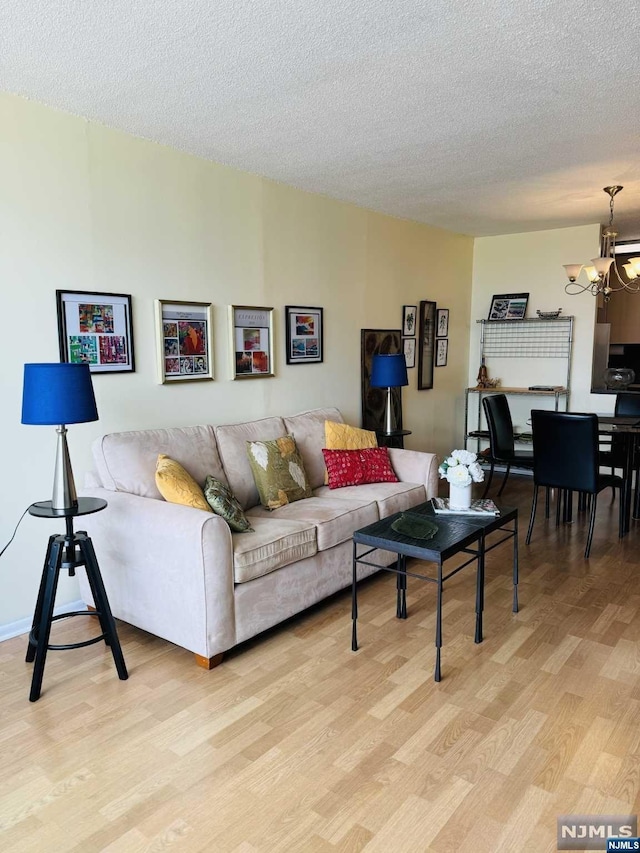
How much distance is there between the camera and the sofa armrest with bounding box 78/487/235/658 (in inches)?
100

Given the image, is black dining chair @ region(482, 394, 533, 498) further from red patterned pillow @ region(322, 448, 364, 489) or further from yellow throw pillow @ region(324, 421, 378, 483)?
red patterned pillow @ region(322, 448, 364, 489)

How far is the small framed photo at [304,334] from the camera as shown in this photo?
4.38 metres

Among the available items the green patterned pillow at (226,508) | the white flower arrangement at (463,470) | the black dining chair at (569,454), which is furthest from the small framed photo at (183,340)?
the black dining chair at (569,454)

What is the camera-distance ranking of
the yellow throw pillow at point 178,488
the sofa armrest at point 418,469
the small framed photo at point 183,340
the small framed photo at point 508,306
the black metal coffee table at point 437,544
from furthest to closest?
the small framed photo at point 508,306 → the sofa armrest at point 418,469 → the small framed photo at point 183,340 → the yellow throw pillow at point 178,488 → the black metal coffee table at point 437,544

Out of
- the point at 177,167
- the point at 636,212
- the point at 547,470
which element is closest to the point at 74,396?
the point at 177,167

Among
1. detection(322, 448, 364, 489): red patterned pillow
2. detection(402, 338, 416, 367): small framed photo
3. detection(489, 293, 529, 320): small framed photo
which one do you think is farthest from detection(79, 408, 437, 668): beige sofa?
detection(489, 293, 529, 320): small framed photo

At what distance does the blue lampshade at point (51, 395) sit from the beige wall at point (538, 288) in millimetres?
5099

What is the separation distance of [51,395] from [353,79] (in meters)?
1.85

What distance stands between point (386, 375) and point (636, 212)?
2.65 metres

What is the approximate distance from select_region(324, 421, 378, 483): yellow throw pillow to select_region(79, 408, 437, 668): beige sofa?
18.0 inches

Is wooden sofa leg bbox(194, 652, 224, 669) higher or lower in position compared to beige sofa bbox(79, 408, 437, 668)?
lower

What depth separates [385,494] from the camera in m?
3.77

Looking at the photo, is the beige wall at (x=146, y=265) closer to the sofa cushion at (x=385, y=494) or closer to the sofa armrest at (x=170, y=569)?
the sofa armrest at (x=170, y=569)

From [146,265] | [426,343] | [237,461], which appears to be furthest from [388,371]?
[146,265]
